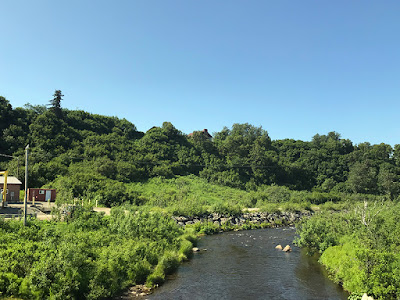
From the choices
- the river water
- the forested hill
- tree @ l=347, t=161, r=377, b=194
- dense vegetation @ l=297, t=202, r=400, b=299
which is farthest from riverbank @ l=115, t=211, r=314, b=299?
tree @ l=347, t=161, r=377, b=194

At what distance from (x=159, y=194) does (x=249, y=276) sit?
40.7 m

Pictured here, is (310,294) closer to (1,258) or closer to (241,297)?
(241,297)

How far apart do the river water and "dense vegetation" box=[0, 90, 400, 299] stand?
56.9 inches

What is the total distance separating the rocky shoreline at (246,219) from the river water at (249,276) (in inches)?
480

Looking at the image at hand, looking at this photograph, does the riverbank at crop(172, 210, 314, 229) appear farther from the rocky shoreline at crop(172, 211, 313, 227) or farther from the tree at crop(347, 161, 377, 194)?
the tree at crop(347, 161, 377, 194)

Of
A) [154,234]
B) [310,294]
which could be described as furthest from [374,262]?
[154,234]

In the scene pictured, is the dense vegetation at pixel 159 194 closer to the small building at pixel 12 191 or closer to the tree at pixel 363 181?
the tree at pixel 363 181

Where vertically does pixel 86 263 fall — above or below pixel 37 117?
below

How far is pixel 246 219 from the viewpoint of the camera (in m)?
58.0

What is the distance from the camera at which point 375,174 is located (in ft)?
348

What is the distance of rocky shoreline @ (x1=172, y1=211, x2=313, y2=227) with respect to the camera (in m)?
51.2

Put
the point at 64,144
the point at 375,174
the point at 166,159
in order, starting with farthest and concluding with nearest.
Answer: the point at 375,174 < the point at 166,159 < the point at 64,144

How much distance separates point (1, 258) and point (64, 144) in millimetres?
67926

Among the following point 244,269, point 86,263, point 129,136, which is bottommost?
point 244,269
